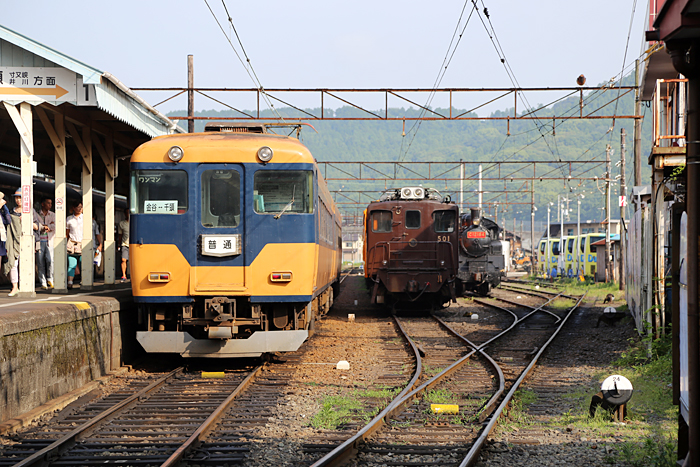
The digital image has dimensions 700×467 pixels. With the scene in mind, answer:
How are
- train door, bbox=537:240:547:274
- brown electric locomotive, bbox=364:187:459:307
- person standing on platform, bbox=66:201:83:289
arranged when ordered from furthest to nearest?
train door, bbox=537:240:547:274 → brown electric locomotive, bbox=364:187:459:307 → person standing on platform, bbox=66:201:83:289

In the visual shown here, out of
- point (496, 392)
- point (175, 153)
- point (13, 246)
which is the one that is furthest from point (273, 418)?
point (13, 246)

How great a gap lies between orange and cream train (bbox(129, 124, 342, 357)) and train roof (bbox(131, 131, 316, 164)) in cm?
1

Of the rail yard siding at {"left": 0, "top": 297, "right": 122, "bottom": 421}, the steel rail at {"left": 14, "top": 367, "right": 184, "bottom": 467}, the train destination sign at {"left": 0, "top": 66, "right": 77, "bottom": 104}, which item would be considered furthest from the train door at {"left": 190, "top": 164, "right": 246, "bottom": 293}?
the train destination sign at {"left": 0, "top": 66, "right": 77, "bottom": 104}

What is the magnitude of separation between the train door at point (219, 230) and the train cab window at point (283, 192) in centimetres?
25

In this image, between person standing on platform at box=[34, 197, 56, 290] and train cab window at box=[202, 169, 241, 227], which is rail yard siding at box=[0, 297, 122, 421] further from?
person standing on platform at box=[34, 197, 56, 290]

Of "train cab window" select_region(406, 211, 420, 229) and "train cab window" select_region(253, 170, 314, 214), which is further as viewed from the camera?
"train cab window" select_region(406, 211, 420, 229)

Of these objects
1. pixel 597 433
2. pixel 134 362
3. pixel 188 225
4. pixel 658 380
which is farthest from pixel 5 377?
pixel 658 380

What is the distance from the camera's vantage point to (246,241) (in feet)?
31.6

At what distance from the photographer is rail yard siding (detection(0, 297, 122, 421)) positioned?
22.6 feet

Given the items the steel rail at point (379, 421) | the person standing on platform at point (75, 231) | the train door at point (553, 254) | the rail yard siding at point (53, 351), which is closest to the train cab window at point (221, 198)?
the rail yard siding at point (53, 351)

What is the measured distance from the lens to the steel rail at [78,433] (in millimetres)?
5441

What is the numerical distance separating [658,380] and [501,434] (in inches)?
139

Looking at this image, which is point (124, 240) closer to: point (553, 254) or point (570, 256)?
point (570, 256)

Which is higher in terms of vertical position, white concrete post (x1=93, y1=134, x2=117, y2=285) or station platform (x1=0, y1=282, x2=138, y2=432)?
white concrete post (x1=93, y1=134, x2=117, y2=285)
